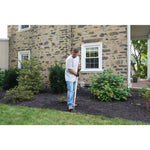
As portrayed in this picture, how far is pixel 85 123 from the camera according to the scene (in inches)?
120

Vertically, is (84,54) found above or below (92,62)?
above

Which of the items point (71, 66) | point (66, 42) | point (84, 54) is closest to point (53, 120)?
point (71, 66)

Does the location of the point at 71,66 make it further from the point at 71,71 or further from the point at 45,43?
the point at 45,43

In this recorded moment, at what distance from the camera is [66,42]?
7926 mm

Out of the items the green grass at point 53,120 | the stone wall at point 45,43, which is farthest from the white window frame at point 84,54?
the green grass at point 53,120

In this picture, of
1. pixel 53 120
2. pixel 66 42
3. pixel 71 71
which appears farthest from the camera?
pixel 66 42

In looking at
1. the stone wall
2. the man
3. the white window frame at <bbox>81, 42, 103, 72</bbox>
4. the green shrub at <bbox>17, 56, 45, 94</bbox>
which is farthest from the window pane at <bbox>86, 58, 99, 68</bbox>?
the man

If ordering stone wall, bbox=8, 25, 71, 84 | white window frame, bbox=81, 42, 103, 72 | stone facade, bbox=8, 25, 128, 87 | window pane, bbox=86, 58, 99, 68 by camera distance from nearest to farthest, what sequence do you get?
stone facade, bbox=8, 25, 128, 87 < white window frame, bbox=81, 42, 103, 72 < window pane, bbox=86, 58, 99, 68 < stone wall, bbox=8, 25, 71, 84

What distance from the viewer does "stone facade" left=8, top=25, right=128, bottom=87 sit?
22.6 feet

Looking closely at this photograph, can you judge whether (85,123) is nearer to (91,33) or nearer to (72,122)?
(72,122)

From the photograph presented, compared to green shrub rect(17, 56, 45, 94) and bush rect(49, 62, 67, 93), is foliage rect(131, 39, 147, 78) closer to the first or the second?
bush rect(49, 62, 67, 93)

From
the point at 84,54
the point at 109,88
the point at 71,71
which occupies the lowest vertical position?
the point at 109,88

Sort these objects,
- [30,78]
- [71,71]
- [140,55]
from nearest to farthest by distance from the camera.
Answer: [71,71] < [30,78] < [140,55]

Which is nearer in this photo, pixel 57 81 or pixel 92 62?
pixel 57 81
